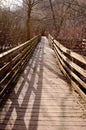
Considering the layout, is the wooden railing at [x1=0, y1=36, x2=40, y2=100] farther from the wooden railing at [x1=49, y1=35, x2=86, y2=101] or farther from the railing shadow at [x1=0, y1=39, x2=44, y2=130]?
the wooden railing at [x1=49, y1=35, x2=86, y2=101]

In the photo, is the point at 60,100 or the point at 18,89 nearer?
the point at 60,100

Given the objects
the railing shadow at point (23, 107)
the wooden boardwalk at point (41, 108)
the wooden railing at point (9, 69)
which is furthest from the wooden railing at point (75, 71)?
the wooden railing at point (9, 69)

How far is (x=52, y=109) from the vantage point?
500 centimetres

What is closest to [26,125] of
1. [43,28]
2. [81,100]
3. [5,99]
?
[5,99]

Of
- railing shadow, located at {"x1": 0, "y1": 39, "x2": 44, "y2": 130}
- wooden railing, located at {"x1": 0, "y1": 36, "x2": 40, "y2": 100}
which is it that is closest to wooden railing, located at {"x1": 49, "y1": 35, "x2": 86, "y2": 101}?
railing shadow, located at {"x1": 0, "y1": 39, "x2": 44, "y2": 130}

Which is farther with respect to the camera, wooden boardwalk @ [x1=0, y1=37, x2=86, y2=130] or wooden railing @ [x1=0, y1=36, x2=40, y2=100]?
wooden railing @ [x1=0, y1=36, x2=40, y2=100]

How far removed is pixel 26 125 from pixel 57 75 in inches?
182

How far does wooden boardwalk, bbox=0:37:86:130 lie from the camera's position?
13.9 feet

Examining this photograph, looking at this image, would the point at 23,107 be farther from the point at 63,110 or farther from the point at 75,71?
the point at 75,71

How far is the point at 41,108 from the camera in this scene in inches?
198

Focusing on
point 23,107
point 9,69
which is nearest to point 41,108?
point 23,107

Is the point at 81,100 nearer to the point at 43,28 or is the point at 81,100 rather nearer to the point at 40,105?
the point at 40,105

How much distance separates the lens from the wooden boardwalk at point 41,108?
13.9 ft

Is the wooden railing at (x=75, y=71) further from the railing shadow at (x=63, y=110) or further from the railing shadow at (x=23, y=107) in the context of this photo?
the railing shadow at (x=23, y=107)
